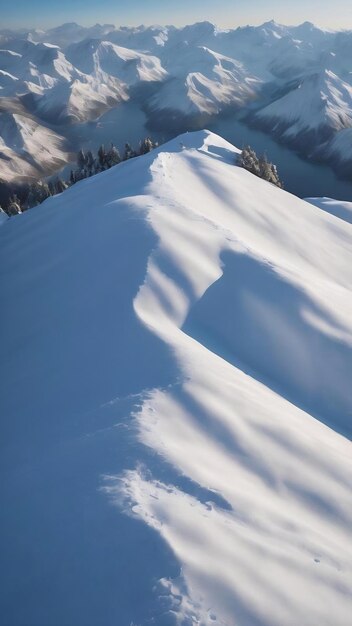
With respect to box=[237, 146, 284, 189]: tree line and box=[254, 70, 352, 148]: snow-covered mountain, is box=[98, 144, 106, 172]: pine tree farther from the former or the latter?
box=[254, 70, 352, 148]: snow-covered mountain

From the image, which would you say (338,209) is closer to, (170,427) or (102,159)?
(170,427)

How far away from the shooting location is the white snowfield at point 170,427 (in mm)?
8227

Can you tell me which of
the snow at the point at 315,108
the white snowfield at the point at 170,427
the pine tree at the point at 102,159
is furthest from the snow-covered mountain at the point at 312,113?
the white snowfield at the point at 170,427

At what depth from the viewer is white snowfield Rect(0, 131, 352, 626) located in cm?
823

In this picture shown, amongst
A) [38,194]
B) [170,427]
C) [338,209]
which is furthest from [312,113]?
[170,427]

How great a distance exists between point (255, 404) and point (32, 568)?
8802 millimetres

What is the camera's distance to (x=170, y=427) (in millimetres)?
11961

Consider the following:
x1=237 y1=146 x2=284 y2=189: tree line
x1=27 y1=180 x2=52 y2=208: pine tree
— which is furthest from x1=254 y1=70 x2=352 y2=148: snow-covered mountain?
x1=237 y1=146 x2=284 y2=189: tree line

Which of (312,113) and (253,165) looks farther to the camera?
(312,113)

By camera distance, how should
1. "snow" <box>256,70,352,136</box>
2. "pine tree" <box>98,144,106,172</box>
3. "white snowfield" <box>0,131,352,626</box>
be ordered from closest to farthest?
"white snowfield" <box>0,131,352,626</box> < "pine tree" <box>98,144,106,172</box> < "snow" <box>256,70,352,136</box>

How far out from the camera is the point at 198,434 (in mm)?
12336

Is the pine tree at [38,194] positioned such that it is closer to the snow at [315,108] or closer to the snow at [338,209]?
the snow at [338,209]

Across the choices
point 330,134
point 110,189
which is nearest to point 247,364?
point 110,189

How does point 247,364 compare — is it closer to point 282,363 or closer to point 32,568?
point 282,363
